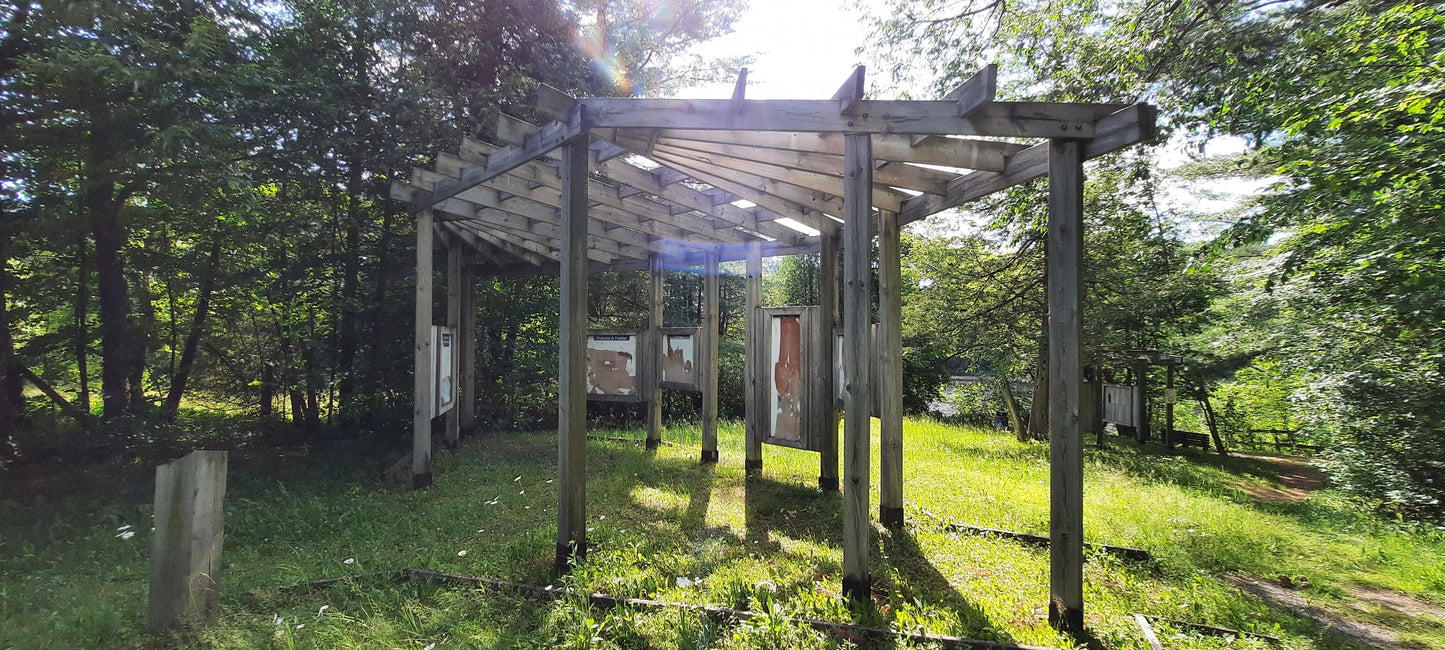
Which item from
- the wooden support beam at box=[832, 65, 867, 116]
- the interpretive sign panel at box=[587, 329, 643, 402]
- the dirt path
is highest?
the wooden support beam at box=[832, 65, 867, 116]

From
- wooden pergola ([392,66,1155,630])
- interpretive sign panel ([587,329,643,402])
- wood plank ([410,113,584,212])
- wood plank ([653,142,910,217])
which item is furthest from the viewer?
interpretive sign panel ([587,329,643,402])

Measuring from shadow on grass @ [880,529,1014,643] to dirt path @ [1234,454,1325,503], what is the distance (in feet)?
18.1

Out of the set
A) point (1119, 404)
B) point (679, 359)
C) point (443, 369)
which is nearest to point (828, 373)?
point (679, 359)

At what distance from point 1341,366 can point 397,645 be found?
8.25 meters

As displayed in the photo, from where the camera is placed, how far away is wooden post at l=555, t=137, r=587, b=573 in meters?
3.85

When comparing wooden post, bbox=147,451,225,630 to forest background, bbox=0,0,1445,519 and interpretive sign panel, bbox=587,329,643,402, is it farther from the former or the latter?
interpretive sign panel, bbox=587,329,643,402

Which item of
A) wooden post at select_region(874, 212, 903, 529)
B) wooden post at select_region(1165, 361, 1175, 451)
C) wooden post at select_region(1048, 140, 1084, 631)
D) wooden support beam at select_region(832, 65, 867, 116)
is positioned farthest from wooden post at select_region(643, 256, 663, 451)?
wooden post at select_region(1165, 361, 1175, 451)

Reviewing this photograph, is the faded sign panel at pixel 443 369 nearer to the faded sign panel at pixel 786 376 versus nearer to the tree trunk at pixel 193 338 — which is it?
the tree trunk at pixel 193 338

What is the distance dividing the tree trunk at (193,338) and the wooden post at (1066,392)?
867 centimetres

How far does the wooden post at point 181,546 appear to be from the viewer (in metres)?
2.95

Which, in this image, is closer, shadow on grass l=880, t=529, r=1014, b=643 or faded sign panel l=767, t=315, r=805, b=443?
shadow on grass l=880, t=529, r=1014, b=643

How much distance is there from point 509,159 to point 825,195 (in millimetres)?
2653

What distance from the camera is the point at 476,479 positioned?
6.64 meters

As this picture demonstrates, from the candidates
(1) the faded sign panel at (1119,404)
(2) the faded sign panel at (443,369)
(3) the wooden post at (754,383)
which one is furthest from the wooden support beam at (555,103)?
(1) the faded sign panel at (1119,404)
